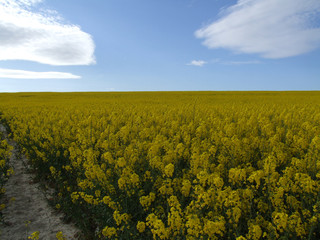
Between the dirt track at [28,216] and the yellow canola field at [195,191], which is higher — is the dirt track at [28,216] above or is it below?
below

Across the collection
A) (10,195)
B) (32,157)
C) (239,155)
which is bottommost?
(10,195)

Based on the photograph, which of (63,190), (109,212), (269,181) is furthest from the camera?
(63,190)

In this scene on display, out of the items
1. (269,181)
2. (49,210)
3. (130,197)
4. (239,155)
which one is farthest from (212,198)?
(49,210)

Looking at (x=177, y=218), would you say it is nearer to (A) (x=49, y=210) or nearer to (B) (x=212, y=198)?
(B) (x=212, y=198)

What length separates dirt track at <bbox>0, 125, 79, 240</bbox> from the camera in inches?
172

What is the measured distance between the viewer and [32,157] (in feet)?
24.8

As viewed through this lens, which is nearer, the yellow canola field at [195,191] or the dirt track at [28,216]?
the yellow canola field at [195,191]

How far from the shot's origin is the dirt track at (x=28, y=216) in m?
4.36

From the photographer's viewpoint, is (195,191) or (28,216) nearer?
(195,191)

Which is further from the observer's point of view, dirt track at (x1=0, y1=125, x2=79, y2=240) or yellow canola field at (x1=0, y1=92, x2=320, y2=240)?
dirt track at (x1=0, y1=125, x2=79, y2=240)

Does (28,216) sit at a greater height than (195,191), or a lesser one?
lesser

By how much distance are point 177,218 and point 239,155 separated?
332 centimetres

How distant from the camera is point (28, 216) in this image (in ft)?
16.2

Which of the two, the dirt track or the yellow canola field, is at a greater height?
the yellow canola field
